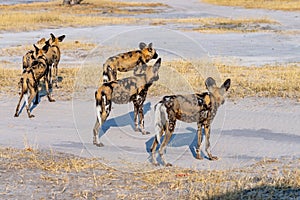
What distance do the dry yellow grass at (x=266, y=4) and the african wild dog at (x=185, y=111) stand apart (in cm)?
4157

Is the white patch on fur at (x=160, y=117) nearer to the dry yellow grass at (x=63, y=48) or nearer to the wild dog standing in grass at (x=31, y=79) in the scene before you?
the wild dog standing in grass at (x=31, y=79)

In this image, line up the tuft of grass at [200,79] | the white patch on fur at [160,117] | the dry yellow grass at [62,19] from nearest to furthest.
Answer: the white patch on fur at [160,117] < the tuft of grass at [200,79] < the dry yellow grass at [62,19]

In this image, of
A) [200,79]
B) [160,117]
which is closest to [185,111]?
[160,117]

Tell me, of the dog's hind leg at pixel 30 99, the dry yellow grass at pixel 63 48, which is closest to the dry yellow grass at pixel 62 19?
the dry yellow grass at pixel 63 48

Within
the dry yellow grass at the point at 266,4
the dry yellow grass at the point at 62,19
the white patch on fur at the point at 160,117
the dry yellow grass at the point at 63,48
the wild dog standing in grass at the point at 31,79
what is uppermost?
the white patch on fur at the point at 160,117

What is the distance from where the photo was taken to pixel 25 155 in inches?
355

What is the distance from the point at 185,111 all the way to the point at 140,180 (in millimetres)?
1325

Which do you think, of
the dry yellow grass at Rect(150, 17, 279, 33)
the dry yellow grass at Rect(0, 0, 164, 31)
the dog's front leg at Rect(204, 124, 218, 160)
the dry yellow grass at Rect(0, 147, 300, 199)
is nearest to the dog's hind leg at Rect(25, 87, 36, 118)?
the dry yellow grass at Rect(0, 147, 300, 199)

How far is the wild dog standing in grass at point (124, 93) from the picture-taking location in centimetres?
A: 985

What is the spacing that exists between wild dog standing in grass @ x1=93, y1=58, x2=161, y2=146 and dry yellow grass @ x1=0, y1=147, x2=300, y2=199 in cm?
108

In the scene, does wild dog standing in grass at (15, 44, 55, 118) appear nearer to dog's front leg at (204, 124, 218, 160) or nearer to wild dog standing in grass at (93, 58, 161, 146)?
wild dog standing in grass at (93, 58, 161, 146)

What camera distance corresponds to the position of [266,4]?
5488 cm

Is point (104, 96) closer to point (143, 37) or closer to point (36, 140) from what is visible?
point (36, 140)

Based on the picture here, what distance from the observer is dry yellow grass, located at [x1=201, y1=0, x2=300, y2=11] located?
50531mm
